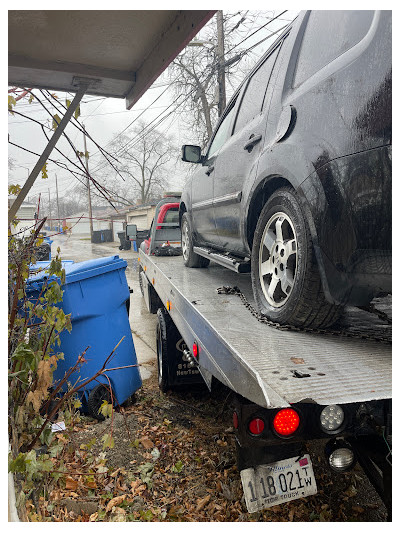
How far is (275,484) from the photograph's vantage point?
1783 millimetres

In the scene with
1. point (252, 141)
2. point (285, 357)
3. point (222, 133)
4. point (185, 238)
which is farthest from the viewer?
point (185, 238)

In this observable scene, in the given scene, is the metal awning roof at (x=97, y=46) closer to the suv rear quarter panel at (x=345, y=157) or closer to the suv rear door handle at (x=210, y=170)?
the suv rear quarter panel at (x=345, y=157)

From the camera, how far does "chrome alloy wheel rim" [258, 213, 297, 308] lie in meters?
2.10

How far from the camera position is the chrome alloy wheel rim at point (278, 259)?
210cm

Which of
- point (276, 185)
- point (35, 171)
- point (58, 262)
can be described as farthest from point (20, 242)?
point (276, 185)

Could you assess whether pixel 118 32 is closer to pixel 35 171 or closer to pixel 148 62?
pixel 148 62

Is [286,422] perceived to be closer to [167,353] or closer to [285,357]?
[285,357]

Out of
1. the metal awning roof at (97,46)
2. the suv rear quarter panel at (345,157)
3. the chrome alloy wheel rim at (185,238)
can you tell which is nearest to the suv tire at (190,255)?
the chrome alloy wheel rim at (185,238)

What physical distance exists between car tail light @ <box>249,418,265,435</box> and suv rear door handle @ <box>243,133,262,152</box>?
1.74 m

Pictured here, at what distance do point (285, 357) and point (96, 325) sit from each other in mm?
2258

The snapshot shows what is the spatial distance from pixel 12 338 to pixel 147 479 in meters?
1.47

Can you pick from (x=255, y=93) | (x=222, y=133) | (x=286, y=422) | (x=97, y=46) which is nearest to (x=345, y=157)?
(x=286, y=422)

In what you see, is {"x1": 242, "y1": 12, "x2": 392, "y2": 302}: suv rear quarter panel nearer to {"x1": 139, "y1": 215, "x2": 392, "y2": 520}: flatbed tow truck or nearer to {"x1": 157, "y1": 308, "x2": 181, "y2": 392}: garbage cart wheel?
{"x1": 139, "y1": 215, "x2": 392, "y2": 520}: flatbed tow truck

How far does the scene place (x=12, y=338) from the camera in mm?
2109
